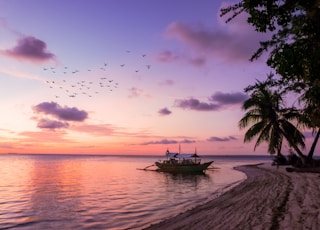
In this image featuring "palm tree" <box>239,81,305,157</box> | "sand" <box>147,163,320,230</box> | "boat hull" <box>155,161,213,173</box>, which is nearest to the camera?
"sand" <box>147,163,320,230</box>

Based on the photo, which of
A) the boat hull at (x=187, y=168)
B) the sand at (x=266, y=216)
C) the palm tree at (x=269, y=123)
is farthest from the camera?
the boat hull at (x=187, y=168)

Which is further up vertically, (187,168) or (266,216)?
(187,168)

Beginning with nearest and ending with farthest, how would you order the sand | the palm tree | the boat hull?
the sand
the palm tree
the boat hull

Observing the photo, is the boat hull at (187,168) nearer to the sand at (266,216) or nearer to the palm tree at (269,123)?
the palm tree at (269,123)

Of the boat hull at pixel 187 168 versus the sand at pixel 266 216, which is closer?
the sand at pixel 266 216

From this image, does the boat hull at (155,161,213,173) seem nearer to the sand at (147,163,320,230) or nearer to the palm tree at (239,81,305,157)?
the palm tree at (239,81,305,157)

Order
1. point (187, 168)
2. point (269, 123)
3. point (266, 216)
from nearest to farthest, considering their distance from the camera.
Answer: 1. point (266, 216)
2. point (269, 123)
3. point (187, 168)

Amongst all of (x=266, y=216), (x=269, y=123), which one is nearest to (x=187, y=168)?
(x=269, y=123)

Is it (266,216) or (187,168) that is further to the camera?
(187,168)

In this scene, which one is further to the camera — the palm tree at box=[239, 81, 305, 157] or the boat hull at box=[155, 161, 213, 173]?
the boat hull at box=[155, 161, 213, 173]

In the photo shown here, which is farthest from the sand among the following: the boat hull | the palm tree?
the boat hull

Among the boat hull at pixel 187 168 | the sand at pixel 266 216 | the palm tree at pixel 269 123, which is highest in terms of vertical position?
the palm tree at pixel 269 123

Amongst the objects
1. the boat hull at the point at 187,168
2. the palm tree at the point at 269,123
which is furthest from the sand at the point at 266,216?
the boat hull at the point at 187,168

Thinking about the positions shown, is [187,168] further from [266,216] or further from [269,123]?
[266,216]
